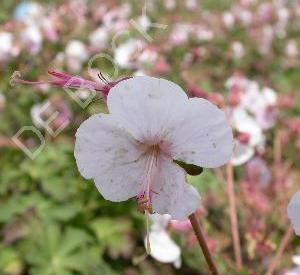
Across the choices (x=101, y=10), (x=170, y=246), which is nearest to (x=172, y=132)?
(x=170, y=246)

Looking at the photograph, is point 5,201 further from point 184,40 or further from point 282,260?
point 184,40

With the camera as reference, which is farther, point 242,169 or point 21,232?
point 242,169

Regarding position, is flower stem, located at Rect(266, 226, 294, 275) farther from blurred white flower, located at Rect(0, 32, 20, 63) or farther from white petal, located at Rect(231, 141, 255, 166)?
blurred white flower, located at Rect(0, 32, 20, 63)

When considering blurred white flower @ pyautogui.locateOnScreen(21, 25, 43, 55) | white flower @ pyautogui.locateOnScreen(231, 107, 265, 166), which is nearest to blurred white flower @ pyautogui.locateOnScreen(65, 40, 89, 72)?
blurred white flower @ pyautogui.locateOnScreen(21, 25, 43, 55)

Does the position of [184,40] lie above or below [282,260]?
below

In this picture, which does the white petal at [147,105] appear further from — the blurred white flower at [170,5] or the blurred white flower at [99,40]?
the blurred white flower at [170,5]

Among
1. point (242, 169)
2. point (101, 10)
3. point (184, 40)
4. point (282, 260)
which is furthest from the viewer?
point (101, 10)

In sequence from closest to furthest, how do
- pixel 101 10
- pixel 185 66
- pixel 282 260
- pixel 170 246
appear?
1. pixel 170 246
2. pixel 282 260
3. pixel 185 66
4. pixel 101 10

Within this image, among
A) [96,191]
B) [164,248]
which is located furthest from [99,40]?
[164,248]
